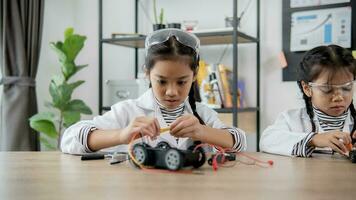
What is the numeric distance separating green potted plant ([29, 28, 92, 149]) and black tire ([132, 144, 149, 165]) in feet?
6.48

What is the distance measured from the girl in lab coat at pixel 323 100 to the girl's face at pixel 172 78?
34 cm

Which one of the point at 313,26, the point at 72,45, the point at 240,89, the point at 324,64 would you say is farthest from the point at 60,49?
the point at 324,64

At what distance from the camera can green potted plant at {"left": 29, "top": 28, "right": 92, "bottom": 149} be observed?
2.81 meters

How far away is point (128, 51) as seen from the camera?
3523mm

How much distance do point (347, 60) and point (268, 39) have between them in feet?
4.70

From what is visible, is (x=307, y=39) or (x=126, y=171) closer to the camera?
(x=126, y=171)

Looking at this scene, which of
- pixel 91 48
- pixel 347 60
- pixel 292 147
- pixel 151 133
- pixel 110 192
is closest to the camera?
pixel 110 192

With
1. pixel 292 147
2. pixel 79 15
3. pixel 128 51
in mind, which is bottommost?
pixel 292 147

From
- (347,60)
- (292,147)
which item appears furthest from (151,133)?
(347,60)

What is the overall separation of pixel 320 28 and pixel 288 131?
1540 mm

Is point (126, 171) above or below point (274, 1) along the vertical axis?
below

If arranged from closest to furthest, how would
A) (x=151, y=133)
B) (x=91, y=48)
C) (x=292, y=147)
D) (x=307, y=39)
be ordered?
(x=151, y=133), (x=292, y=147), (x=307, y=39), (x=91, y=48)

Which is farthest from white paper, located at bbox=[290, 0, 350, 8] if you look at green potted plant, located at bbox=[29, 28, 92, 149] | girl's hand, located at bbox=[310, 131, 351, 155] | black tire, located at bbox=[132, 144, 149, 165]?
black tire, located at bbox=[132, 144, 149, 165]

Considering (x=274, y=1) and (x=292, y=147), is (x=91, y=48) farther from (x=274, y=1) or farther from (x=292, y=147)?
(x=292, y=147)
